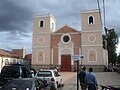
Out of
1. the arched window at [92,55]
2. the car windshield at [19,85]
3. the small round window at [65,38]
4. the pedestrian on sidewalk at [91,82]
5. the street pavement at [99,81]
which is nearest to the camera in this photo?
the car windshield at [19,85]

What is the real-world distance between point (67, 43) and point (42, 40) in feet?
18.8

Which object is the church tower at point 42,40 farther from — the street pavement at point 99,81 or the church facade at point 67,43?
the street pavement at point 99,81

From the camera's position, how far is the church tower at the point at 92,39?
147 feet

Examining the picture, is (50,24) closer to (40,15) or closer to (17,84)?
(40,15)

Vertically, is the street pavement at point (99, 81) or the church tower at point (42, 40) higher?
the church tower at point (42, 40)

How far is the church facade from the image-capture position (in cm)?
4522

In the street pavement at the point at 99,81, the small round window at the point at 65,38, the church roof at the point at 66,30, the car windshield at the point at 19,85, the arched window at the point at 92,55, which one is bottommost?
the street pavement at the point at 99,81

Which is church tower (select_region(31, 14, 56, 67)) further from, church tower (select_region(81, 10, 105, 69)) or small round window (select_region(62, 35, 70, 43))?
church tower (select_region(81, 10, 105, 69))

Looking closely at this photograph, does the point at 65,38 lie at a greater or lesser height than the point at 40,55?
greater

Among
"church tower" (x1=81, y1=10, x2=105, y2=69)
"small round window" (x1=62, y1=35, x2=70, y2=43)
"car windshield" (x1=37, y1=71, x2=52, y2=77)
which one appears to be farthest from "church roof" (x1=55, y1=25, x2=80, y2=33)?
"car windshield" (x1=37, y1=71, x2=52, y2=77)

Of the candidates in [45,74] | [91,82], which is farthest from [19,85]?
[45,74]

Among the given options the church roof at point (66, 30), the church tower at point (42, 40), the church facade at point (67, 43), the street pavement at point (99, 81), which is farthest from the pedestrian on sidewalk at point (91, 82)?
the church roof at point (66, 30)

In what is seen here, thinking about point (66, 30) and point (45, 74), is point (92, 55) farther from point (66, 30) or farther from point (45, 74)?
point (45, 74)

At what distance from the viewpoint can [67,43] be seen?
47.8 m
